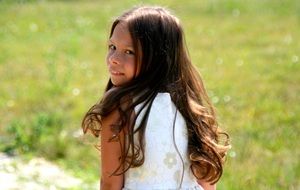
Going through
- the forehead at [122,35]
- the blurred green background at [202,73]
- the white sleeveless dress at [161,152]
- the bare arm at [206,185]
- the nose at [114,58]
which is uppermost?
the blurred green background at [202,73]

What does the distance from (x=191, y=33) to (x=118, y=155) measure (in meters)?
8.30

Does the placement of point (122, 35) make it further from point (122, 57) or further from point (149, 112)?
point (149, 112)

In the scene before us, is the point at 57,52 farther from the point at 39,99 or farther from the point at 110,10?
the point at 110,10

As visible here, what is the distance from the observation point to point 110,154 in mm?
2465

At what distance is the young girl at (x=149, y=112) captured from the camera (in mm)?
2441

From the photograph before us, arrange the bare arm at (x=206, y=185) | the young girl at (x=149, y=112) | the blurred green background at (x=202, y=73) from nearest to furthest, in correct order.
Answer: the young girl at (x=149, y=112) → the bare arm at (x=206, y=185) → the blurred green background at (x=202, y=73)

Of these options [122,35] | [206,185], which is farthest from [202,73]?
[122,35]

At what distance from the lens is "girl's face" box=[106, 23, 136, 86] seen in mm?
2502

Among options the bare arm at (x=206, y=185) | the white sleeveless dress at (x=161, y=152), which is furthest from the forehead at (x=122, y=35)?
the bare arm at (x=206, y=185)

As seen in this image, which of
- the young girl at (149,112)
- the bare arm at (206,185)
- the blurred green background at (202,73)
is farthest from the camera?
the blurred green background at (202,73)

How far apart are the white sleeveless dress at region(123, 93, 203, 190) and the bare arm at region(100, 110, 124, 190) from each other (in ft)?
0.17

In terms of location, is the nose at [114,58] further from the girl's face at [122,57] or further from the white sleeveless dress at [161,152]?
the white sleeveless dress at [161,152]

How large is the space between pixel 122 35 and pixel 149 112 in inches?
11.8

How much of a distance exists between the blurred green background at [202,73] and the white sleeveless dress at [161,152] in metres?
1.86
